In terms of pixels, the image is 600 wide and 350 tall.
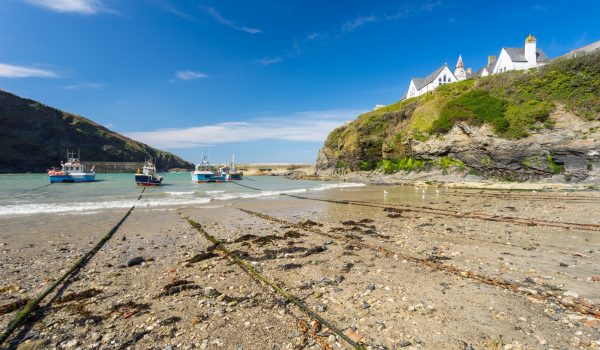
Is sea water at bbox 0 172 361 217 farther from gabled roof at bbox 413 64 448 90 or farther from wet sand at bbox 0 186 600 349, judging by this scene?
gabled roof at bbox 413 64 448 90

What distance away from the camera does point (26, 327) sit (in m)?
5.46

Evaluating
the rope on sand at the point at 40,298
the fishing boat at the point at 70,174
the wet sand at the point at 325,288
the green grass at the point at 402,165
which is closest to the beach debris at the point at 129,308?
the wet sand at the point at 325,288

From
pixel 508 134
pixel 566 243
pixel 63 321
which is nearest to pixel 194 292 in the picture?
pixel 63 321

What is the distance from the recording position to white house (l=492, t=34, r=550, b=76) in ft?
206

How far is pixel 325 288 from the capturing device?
699cm

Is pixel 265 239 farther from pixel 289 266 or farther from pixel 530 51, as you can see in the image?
pixel 530 51

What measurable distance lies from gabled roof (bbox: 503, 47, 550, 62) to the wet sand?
2704 inches

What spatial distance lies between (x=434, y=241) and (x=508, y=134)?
132 ft

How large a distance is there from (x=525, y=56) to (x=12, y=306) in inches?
3458

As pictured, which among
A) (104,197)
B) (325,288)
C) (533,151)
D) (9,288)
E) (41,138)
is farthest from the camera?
(41,138)

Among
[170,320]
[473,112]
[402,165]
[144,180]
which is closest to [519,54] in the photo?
[473,112]

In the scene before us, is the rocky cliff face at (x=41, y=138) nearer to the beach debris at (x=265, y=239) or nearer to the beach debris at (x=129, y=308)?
the beach debris at (x=265, y=239)

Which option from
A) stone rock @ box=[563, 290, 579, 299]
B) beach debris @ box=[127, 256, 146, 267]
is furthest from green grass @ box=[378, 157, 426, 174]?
beach debris @ box=[127, 256, 146, 267]

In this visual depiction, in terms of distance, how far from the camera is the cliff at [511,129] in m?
35.8
